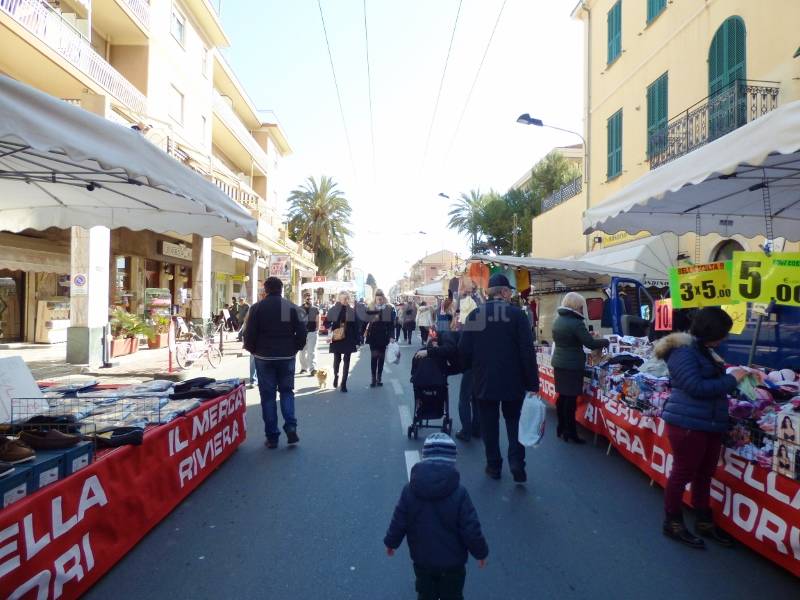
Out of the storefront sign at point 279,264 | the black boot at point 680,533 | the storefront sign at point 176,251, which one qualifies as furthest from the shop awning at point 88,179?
the storefront sign at point 176,251

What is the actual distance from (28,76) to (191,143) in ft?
22.1

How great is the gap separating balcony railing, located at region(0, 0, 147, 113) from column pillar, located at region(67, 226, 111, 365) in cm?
466

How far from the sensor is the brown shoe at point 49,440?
310 centimetres

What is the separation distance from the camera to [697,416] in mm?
3475

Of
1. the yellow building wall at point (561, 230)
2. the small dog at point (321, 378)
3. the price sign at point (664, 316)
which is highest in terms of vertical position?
the yellow building wall at point (561, 230)

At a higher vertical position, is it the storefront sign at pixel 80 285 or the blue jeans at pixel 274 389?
the storefront sign at pixel 80 285

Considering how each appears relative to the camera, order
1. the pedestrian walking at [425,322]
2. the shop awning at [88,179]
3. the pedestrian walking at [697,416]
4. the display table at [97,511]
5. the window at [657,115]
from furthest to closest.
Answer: the pedestrian walking at [425,322]
the window at [657,115]
the pedestrian walking at [697,416]
the shop awning at [88,179]
the display table at [97,511]

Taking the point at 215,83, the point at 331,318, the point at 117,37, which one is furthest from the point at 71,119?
the point at 215,83

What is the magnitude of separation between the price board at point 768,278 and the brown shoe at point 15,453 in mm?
5414

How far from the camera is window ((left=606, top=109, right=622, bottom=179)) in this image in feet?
58.1

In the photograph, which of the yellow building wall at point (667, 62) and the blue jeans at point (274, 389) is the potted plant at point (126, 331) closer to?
the blue jeans at point (274, 389)

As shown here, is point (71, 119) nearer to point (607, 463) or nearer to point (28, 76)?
point (607, 463)

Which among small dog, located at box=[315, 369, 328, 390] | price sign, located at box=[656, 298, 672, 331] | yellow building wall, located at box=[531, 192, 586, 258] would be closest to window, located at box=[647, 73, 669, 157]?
yellow building wall, located at box=[531, 192, 586, 258]

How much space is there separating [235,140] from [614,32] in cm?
1865
